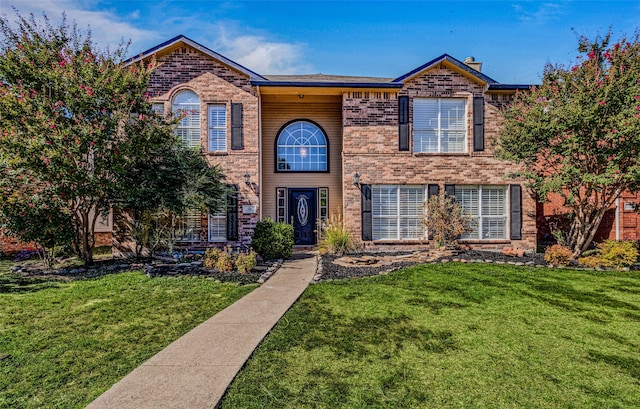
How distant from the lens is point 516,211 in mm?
11508

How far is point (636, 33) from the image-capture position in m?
8.38

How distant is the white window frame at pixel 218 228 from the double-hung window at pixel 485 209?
820 centimetres

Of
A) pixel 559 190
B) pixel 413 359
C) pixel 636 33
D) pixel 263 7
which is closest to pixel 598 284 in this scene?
pixel 559 190

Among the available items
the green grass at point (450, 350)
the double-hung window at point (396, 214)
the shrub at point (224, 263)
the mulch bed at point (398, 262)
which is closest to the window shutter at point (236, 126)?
the shrub at point (224, 263)

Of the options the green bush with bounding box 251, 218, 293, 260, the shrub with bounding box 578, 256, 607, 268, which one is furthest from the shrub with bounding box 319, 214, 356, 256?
the shrub with bounding box 578, 256, 607, 268

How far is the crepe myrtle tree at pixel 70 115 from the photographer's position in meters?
7.37

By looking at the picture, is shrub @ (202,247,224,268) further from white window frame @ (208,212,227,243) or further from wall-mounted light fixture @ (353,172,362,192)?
wall-mounted light fixture @ (353,172,362,192)

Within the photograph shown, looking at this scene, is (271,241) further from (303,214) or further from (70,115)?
(70,115)

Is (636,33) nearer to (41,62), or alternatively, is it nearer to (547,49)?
(547,49)

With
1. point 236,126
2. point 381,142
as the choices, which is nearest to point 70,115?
point 236,126

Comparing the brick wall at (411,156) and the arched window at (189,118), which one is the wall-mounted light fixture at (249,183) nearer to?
the arched window at (189,118)

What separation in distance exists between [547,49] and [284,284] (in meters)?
10.4

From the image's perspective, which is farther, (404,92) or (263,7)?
(404,92)

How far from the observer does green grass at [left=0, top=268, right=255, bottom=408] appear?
3188mm
